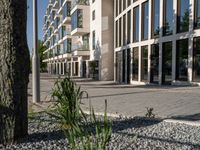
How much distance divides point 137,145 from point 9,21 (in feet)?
9.42

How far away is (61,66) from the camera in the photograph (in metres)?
60.5

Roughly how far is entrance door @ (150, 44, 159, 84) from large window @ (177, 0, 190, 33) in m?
2.79

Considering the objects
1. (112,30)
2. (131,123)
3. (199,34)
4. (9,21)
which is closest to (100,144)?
(9,21)

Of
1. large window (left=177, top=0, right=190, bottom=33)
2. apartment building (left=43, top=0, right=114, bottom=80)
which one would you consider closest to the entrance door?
large window (left=177, top=0, right=190, bottom=33)

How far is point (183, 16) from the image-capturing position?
16.9m

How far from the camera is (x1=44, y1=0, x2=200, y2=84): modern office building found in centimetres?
1614

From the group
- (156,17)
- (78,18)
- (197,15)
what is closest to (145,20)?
(156,17)

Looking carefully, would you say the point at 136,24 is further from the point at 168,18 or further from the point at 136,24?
the point at 168,18

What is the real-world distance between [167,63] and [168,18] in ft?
10.1

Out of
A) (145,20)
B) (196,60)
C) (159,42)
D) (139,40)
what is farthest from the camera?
(139,40)

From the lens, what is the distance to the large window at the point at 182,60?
16188mm

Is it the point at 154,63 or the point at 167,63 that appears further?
the point at 154,63

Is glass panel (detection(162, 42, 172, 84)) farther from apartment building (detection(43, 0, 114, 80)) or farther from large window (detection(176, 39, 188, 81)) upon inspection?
apartment building (detection(43, 0, 114, 80))

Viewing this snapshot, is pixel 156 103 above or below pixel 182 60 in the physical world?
below
